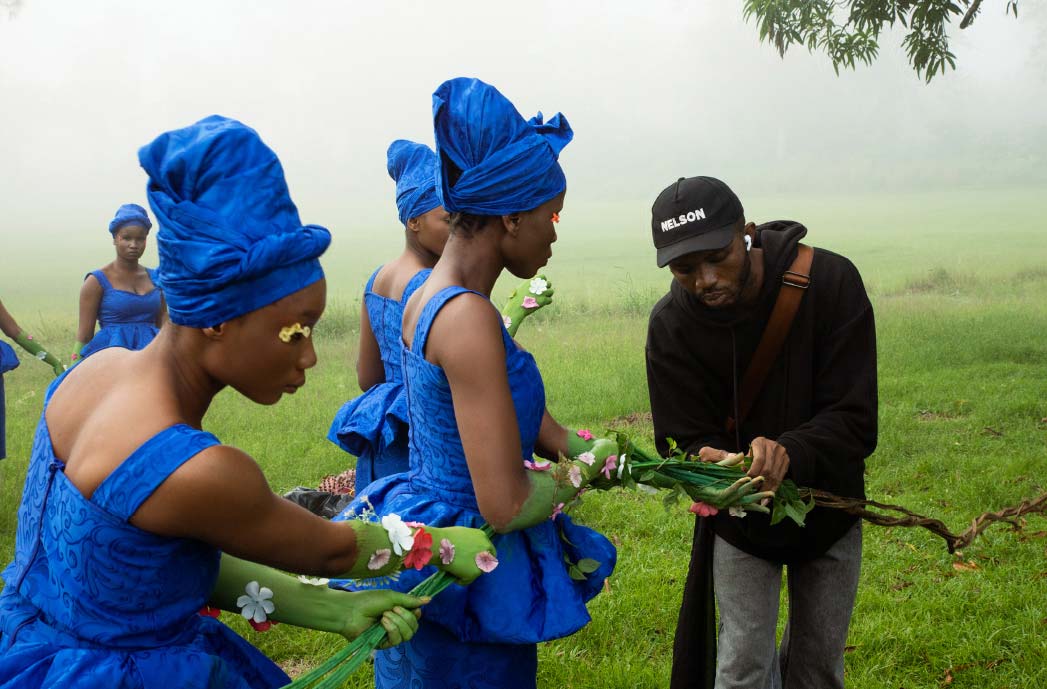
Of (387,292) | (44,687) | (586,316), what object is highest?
(387,292)

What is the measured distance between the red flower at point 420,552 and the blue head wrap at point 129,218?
18.7 ft

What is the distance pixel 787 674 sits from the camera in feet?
10.5

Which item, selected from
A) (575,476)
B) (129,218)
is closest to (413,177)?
(575,476)

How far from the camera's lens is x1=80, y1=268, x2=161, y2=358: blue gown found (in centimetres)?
738

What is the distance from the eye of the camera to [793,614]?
10.2 feet

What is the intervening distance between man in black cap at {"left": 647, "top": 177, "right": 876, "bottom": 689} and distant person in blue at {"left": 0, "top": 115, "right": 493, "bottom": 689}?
49.8 inches

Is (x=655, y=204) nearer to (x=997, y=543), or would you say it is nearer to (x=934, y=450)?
(x=997, y=543)

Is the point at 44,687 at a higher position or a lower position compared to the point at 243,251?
lower

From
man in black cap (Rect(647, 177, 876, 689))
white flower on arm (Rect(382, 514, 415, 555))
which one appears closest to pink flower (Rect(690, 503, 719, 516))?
man in black cap (Rect(647, 177, 876, 689))

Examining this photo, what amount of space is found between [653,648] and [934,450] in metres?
3.88

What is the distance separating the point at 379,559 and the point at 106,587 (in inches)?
21.6

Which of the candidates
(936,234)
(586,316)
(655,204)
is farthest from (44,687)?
(936,234)

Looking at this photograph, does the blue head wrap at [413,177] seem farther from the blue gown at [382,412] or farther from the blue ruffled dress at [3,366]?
the blue ruffled dress at [3,366]

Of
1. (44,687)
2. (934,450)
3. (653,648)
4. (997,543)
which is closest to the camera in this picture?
(44,687)
